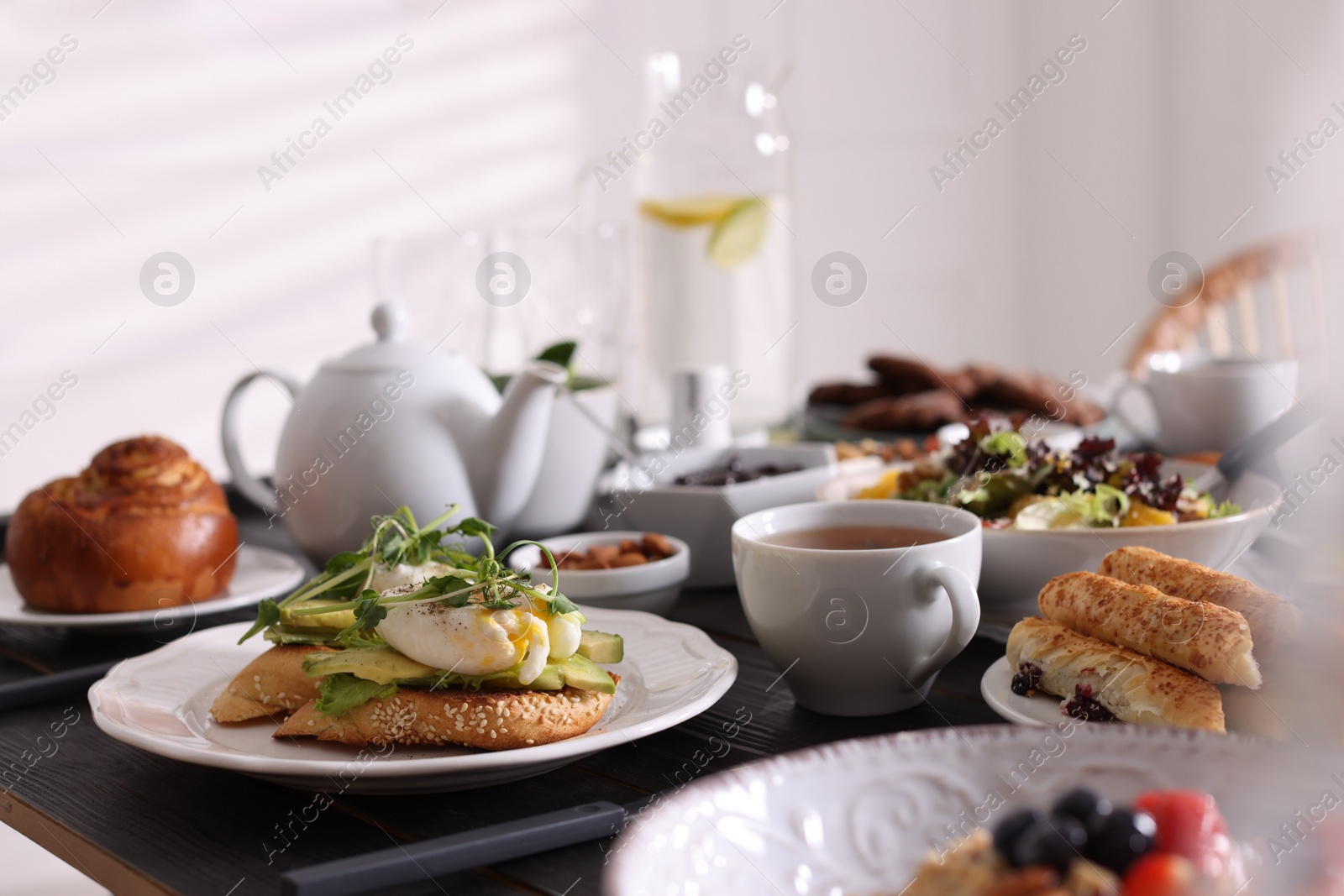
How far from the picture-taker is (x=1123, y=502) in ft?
3.42

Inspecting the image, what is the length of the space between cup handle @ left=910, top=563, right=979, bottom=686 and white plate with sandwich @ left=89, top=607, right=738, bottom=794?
5.7 inches

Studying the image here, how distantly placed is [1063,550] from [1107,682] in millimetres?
224

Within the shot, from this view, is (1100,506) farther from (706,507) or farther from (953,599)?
(706,507)

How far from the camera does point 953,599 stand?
837 millimetres

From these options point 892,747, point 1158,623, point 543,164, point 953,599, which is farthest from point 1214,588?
point 543,164

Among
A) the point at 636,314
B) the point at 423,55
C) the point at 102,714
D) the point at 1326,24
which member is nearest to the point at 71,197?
the point at 423,55

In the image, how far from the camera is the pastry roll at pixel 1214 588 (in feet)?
2.45

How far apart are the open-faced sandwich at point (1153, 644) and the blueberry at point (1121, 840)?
0.86ft

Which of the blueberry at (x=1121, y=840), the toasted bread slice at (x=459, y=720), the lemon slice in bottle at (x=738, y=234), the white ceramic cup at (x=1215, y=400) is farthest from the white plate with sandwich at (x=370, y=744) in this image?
the lemon slice in bottle at (x=738, y=234)

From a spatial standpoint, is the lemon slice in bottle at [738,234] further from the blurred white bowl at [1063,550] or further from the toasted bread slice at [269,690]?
the toasted bread slice at [269,690]

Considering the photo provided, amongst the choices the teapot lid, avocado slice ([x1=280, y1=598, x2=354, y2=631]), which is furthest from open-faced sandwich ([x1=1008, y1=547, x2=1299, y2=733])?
the teapot lid

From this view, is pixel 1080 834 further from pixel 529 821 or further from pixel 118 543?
pixel 118 543

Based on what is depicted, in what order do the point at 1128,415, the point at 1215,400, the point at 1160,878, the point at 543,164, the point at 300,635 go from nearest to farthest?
1. the point at 1160,878
2. the point at 300,635
3. the point at 1215,400
4. the point at 1128,415
5. the point at 543,164

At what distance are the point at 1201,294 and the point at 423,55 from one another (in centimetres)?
249
